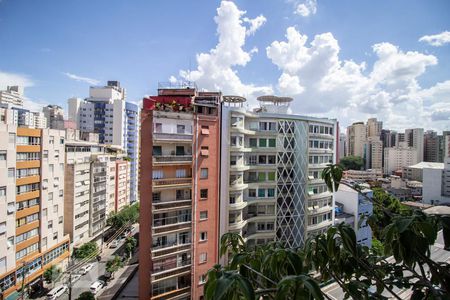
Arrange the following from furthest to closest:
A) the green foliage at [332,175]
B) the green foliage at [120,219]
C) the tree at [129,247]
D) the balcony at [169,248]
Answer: the green foliage at [120,219] < the tree at [129,247] < the balcony at [169,248] < the green foliage at [332,175]

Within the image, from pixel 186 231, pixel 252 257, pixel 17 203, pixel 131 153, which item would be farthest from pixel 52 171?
pixel 131 153

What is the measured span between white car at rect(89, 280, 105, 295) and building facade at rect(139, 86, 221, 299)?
51.7 ft

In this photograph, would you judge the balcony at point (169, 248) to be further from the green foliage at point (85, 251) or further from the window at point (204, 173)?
the green foliage at point (85, 251)

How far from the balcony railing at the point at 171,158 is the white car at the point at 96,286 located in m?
21.8

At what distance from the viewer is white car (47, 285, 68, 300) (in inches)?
1137

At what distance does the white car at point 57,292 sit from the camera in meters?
28.9

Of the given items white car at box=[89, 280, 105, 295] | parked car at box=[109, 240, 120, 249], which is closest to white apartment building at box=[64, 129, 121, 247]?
parked car at box=[109, 240, 120, 249]

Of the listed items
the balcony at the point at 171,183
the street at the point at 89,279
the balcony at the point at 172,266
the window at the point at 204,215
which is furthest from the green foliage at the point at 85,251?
the balcony at the point at 171,183

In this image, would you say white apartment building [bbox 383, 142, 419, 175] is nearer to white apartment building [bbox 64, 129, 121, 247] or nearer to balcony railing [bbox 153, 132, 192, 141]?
white apartment building [bbox 64, 129, 121, 247]

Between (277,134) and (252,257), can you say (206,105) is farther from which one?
(252,257)

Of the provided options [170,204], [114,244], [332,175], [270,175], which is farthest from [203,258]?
[114,244]

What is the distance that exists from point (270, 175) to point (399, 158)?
10336 cm

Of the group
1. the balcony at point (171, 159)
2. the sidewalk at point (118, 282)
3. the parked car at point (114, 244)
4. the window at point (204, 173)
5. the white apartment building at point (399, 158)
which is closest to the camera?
the balcony at point (171, 159)

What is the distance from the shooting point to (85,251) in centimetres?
3691
